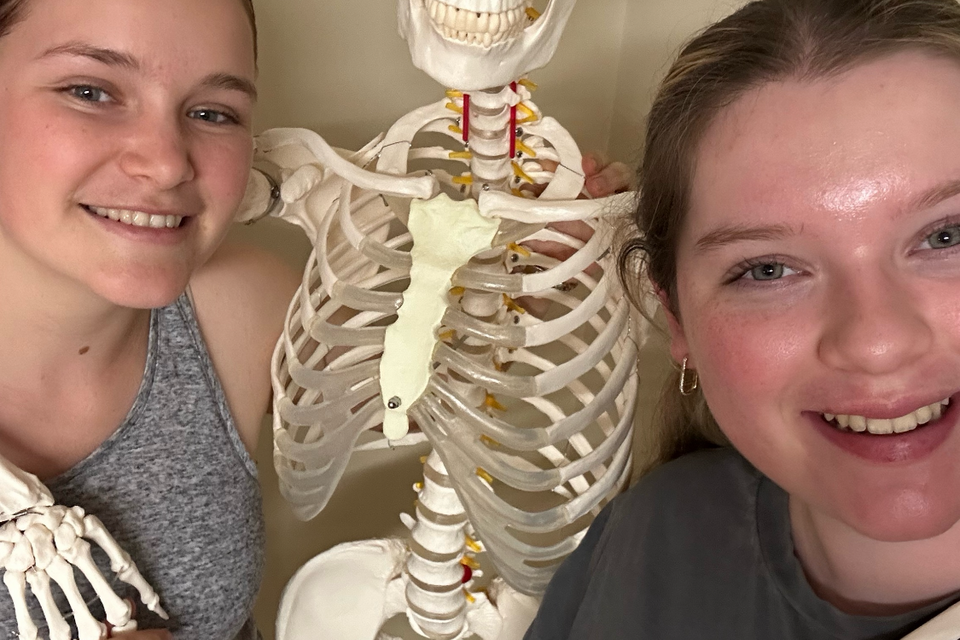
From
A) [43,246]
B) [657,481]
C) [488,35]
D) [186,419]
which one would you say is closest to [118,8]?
[43,246]

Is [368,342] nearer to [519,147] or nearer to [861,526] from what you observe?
[519,147]

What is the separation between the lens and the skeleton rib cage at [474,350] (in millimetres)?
912

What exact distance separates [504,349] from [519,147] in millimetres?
257

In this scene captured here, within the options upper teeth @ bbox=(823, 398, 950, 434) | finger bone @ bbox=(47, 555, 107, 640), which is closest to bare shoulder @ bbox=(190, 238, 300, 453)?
finger bone @ bbox=(47, 555, 107, 640)

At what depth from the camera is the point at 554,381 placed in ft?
2.98

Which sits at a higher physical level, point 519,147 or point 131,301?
point 519,147

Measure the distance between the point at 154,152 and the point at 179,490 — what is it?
1.33 ft

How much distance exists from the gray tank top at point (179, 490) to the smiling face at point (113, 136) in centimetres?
19

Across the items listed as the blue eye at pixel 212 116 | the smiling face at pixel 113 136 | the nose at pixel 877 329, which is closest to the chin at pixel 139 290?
the smiling face at pixel 113 136

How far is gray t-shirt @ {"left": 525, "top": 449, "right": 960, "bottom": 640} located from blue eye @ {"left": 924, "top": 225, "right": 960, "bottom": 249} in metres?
0.28

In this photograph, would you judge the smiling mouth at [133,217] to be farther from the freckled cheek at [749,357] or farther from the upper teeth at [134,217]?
the freckled cheek at [749,357]

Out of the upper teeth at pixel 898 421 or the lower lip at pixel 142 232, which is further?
the lower lip at pixel 142 232

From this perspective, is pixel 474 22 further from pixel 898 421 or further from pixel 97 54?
pixel 898 421

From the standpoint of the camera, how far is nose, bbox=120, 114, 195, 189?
2.56 feet
